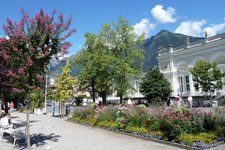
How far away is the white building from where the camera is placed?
38.7m

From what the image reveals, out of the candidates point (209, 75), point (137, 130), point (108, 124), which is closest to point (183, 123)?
point (137, 130)

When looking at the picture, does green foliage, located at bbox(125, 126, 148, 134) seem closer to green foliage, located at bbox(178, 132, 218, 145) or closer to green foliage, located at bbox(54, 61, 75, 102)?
green foliage, located at bbox(178, 132, 218, 145)

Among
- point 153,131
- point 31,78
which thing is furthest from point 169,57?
point 31,78

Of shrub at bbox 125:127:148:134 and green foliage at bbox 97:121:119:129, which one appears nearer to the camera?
shrub at bbox 125:127:148:134

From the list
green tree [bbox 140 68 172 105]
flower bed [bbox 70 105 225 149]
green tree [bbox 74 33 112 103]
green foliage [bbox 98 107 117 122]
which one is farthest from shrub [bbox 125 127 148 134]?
green tree [bbox 140 68 172 105]

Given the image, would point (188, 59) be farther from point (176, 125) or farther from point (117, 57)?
point (176, 125)

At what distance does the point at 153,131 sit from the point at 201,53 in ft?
103

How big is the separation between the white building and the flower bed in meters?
26.5

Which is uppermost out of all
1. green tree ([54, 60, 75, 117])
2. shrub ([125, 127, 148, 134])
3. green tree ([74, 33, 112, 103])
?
green tree ([74, 33, 112, 103])

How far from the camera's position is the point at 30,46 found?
30.0ft

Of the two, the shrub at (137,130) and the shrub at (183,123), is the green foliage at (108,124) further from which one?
the shrub at (183,123)

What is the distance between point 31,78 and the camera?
9586 mm

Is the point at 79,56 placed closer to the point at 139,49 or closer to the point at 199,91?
the point at 139,49

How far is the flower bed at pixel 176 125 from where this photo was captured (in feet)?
32.6
